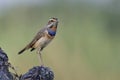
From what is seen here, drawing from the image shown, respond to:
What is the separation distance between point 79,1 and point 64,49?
14.4 ft

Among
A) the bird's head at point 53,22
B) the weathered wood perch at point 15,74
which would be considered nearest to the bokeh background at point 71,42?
the bird's head at point 53,22

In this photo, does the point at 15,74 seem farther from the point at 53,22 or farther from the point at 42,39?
the point at 42,39

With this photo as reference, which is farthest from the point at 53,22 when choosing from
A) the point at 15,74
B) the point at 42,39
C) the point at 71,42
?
the point at 71,42

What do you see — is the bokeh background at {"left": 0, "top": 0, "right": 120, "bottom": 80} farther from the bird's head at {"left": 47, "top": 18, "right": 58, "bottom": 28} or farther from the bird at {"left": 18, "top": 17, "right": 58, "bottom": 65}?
the bird's head at {"left": 47, "top": 18, "right": 58, "bottom": 28}

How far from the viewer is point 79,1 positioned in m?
12.7

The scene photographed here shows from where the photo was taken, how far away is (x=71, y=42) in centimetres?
895

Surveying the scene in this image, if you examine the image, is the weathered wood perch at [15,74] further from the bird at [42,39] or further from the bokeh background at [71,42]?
the bokeh background at [71,42]

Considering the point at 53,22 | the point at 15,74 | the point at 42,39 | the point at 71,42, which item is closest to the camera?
the point at 15,74

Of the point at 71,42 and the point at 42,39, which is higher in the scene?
the point at 42,39

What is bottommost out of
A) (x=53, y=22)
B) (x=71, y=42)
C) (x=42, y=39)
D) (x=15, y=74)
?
(x=71, y=42)

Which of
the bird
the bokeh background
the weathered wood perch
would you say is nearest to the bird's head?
the bird

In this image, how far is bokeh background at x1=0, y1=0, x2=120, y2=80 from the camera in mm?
7695

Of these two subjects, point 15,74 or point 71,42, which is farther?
point 71,42

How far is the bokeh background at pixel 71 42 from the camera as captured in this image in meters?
7.70
